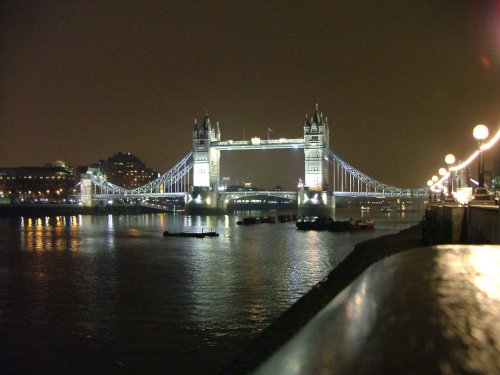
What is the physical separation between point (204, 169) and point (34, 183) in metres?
60.0

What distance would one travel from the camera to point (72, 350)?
1087cm

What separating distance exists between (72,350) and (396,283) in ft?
32.4

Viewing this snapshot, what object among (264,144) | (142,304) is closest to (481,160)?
(142,304)

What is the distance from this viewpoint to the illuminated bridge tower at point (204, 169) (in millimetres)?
100625

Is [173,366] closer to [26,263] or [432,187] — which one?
[26,263]

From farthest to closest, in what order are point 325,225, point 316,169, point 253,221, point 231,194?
point 231,194 → point 316,169 → point 253,221 → point 325,225

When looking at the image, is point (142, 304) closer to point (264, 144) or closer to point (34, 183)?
point (264, 144)

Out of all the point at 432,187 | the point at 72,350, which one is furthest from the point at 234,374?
the point at 432,187

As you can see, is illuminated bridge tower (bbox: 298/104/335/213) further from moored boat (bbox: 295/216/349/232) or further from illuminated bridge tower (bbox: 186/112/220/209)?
moored boat (bbox: 295/216/349/232)

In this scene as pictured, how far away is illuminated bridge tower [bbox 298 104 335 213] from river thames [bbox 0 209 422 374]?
60558 mm

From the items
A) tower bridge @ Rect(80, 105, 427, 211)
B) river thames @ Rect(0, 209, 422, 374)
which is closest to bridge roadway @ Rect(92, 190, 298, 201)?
tower bridge @ Rect(80, 105, 427, 211)

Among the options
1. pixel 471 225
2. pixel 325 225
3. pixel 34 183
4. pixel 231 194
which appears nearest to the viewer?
pixel 471 225

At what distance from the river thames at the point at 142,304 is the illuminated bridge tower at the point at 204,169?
67175 millimetres

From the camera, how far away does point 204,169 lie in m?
104
